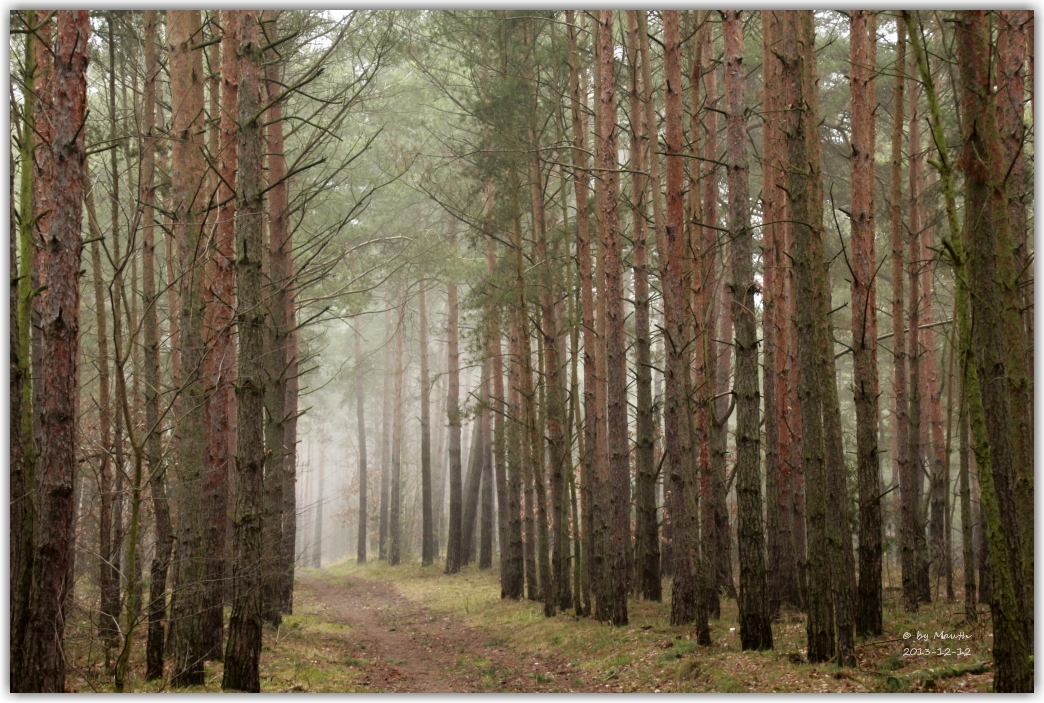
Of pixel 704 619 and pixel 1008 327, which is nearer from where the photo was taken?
pixel 1008 327

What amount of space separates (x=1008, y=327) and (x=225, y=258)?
24.2 ft

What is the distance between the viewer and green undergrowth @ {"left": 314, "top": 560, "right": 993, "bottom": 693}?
21.6ft

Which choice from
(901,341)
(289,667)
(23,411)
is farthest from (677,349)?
(23,411)

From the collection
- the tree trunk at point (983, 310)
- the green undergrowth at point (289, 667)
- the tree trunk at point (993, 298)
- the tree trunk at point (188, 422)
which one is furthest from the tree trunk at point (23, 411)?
the tree trunk at point (993, 298)

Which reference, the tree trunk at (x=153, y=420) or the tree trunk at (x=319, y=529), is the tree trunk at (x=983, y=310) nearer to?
the tree trunk at (x=153, y=420)

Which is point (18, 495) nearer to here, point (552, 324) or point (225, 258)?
point (225, 258)

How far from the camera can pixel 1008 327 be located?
203 inches

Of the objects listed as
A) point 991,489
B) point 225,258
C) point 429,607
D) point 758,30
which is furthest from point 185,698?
point 758,30

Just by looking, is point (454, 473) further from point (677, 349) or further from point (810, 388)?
point (810, 388)

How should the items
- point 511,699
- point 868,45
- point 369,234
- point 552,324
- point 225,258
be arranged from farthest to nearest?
point 369,234 < point 552,324 < point 868,45 < point 225,258 < point 511,699

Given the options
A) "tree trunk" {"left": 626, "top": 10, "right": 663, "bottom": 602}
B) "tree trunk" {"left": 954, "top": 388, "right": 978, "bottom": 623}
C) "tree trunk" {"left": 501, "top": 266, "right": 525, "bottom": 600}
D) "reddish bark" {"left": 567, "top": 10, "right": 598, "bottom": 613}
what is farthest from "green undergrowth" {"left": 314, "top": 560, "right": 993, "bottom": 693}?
"reddish bark" {"left": 567, "top": 10, "right": 598, "bottom": 613}

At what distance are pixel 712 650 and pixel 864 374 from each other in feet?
11.4

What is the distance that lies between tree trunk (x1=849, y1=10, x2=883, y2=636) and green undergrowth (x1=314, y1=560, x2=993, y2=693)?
1.55ft

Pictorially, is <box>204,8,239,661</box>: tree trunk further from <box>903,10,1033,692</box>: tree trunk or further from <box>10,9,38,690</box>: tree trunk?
<box>903,10,1033,692</box>: tree trunk
